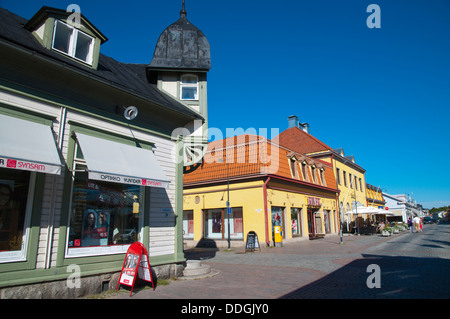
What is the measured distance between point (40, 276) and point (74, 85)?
14.0ft

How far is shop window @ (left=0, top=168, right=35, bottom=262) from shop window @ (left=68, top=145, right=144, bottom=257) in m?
0.94

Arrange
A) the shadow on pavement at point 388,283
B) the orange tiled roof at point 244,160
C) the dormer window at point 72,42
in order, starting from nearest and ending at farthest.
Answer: the shadow on pavement at point 388,283
the dormer window at point 72,42
the orange tiled roof at point 244,160

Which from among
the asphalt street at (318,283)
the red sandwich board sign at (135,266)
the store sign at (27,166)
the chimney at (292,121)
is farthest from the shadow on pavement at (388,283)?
the chimney at (292,121)

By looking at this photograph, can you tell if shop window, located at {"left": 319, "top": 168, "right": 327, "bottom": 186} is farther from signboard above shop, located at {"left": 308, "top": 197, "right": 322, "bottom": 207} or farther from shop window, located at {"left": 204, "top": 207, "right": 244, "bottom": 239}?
shop window, located at {"left": 204, "top": 207, "right": 244, "bottom": 239}

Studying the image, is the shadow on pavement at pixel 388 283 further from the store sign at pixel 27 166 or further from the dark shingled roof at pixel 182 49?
the dark shingled roof at pixel 182 49

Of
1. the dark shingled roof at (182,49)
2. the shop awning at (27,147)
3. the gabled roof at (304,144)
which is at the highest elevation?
the gabled roof at (304,144)

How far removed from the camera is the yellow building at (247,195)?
62.0ft

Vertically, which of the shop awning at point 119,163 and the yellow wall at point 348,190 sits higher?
the yellow wall at point 348,190

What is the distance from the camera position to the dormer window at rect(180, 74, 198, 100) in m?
11.0

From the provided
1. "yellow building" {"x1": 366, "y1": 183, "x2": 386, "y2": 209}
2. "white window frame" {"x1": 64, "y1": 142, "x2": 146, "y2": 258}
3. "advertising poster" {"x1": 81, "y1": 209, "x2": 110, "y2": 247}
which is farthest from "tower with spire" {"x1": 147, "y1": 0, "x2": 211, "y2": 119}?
"yellow building" {"x1": 366, "y1": 183, "x2": 386, "y2": 209}

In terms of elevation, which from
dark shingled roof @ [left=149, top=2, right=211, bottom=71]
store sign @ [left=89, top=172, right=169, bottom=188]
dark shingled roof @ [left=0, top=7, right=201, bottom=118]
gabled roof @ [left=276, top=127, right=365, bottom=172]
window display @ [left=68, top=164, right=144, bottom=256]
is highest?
gabled roof @ [left=276, top=127, right=365, bottom=172]

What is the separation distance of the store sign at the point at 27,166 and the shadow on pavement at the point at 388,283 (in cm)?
542
